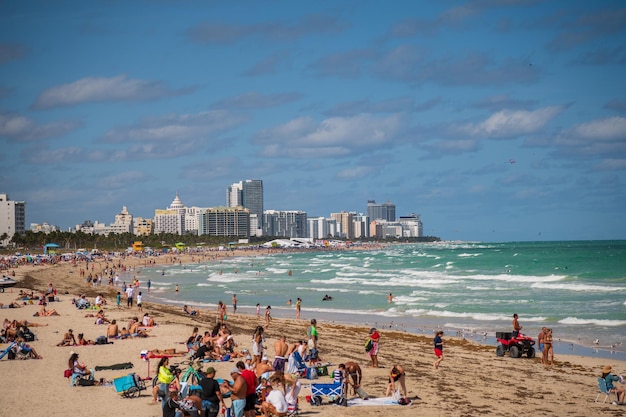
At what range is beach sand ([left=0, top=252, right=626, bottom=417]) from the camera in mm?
11867

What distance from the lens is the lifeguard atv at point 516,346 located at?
738 inches

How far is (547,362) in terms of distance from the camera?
57.7ft

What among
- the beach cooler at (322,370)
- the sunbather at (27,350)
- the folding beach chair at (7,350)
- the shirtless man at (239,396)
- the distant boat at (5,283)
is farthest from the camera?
the distant boat at (5,283)

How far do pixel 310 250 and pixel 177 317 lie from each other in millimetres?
145323

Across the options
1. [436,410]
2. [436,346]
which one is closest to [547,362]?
[436,346]

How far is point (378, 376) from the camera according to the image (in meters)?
15.0

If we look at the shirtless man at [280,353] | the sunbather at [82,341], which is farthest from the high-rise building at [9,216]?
the shirtless man at [280,353]

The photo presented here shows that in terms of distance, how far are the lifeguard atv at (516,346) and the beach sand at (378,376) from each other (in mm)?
294

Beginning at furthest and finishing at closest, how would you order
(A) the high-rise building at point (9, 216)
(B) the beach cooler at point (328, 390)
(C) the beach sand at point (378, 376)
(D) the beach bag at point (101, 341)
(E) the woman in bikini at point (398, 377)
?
(A) the high-rise building at point (9, 216)
(D) the beach bag at point (101, 341)
(E) the woman in bikini at point (398, 377)
(B) the beach cooler at point (328, 390)
(C) the beach sand at point (378, 376)

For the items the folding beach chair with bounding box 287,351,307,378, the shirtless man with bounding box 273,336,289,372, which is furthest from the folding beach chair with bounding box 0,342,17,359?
the folding beach chair with bounding box 287,351,307,378

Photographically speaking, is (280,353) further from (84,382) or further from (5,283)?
(5,283)

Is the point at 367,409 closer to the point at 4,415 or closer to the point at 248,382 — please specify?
the point at 248,382

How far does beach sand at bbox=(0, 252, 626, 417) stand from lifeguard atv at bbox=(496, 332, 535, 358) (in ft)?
0.96

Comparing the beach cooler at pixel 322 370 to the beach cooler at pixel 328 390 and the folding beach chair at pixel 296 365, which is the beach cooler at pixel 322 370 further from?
the beach cooler at pixel 328 390
